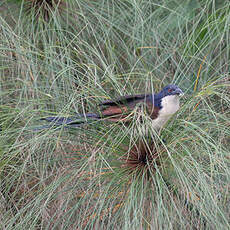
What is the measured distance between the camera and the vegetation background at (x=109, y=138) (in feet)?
5.48

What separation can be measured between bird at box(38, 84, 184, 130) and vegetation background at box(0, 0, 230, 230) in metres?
0.04

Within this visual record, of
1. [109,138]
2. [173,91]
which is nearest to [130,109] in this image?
[109,138]

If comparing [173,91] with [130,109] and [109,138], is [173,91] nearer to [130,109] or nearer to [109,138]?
[130,109]

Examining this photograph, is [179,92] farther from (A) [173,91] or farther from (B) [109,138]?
(B) [109,138]

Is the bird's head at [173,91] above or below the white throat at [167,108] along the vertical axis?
above

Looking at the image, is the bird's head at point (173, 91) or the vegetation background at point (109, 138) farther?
the bird's head at point (173, 91)

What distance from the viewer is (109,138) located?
1.70 metres

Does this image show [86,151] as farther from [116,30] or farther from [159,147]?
[116,30]

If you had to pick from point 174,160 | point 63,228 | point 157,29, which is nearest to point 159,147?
point 174,160

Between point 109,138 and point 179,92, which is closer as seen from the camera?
point 109,138

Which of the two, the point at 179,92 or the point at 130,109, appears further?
the point at 179,92

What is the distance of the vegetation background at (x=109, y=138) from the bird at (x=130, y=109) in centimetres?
4

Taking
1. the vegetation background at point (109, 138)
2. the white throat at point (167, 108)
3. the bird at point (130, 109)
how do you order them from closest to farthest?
the vegetation background at point (109, 138) < the bird at point (130, 109) < the white throat at point (167, 108)

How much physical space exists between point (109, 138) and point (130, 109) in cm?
16
